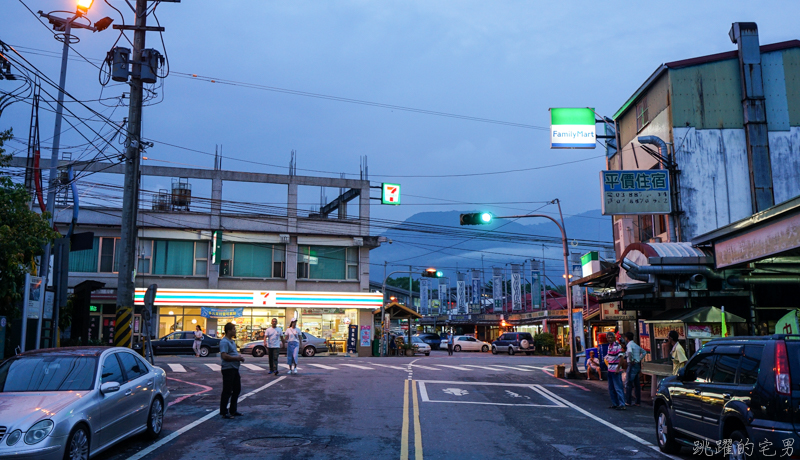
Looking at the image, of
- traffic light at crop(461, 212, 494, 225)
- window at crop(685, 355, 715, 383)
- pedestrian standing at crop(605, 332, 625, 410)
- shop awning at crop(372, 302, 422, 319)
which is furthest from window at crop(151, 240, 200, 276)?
window at crop(685, 355, 715, 383)

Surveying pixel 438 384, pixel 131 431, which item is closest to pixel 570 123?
pixel 438 384

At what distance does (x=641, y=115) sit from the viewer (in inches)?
955

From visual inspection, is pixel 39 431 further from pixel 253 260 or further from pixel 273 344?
pixel 253 260

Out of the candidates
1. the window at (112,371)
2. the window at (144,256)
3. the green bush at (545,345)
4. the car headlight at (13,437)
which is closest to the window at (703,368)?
the window at (112,371)

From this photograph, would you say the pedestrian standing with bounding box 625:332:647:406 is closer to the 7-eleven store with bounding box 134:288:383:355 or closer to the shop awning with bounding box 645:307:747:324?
the shop awning with bounding box 645:307:747:324

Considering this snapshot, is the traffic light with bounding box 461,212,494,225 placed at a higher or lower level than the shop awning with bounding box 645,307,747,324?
higher

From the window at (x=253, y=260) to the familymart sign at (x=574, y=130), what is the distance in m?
21.4

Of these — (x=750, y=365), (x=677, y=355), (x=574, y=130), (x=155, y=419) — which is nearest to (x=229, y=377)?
(x=155, y=419)

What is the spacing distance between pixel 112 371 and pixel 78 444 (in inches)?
61.6

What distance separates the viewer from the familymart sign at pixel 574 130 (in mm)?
26781

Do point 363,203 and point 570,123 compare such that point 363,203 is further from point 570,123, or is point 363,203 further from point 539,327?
point 539,327

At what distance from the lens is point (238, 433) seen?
33.4 feet

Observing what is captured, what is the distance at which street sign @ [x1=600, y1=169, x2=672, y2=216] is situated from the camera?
67.4 feet

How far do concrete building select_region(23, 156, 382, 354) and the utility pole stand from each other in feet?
70.2
